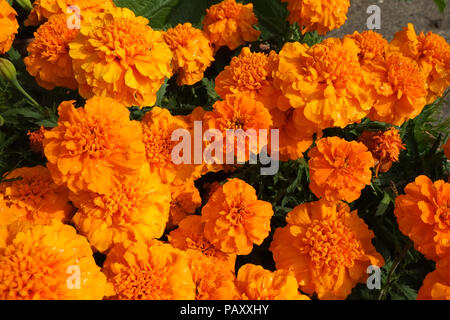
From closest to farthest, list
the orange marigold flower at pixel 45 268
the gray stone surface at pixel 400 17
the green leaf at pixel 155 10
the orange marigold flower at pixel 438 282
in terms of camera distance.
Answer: the orange marigold flower at pixel 45 268, the orange marigold flower at pixel 438 282, the green leaf at pixel 155 10, the gray stone surface at pixel 400 17

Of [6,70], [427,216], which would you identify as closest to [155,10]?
[6,70]

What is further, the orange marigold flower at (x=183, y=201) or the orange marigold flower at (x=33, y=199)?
the orange marigold flower at (x=183, y=201)

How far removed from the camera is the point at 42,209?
118cm

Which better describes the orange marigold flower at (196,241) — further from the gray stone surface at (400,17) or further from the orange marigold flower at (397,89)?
the gray stone surface at (400,17)

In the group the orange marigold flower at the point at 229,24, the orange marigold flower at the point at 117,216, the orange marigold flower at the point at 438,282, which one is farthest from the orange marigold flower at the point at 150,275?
the orange marigold flower at the point at 229,24

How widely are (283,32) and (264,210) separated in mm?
1018

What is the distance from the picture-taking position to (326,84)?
113 centimetres

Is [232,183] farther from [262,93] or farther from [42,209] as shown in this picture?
[42,209]

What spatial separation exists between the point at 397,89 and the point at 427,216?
0.38m

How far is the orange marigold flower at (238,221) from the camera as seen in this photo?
113 centimetres

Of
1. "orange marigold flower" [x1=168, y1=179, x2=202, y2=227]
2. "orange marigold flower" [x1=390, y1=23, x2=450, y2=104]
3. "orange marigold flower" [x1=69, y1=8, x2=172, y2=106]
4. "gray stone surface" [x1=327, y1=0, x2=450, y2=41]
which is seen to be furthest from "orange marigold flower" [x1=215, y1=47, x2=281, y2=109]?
"gray stone surface" [x1=327, y1=0, x2=450, y2=41]

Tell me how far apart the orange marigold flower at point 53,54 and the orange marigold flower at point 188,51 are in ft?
1.14

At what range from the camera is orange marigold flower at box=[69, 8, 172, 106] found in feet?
3.79
